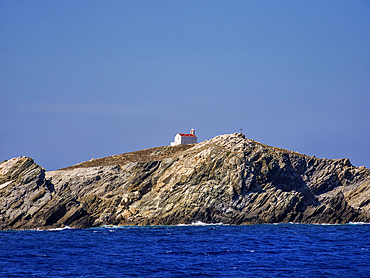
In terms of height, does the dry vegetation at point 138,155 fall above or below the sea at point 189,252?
above

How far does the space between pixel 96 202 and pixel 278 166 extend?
36.8 metres

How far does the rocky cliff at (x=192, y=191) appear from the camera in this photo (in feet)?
267

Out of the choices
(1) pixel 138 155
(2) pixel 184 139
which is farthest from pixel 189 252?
(2) pixel 184 139

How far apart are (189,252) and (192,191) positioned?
2956cm

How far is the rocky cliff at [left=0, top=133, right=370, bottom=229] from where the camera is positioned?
81.3 m

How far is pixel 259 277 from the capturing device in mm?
42281

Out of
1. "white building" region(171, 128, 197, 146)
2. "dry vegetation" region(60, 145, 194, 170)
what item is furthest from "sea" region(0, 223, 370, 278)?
"white building" region(171, 128, 197, 146)

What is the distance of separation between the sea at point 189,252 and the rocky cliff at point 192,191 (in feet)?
15.1

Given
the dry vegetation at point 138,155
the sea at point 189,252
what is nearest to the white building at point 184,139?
the dry vegetation at point 138,155

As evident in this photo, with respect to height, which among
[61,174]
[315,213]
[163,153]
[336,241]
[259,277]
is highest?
[163,153]

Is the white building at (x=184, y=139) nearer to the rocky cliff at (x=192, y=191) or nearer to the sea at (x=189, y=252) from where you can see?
the rocky cliff at (x=192, y=191)

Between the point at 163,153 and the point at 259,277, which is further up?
the point at 163,153

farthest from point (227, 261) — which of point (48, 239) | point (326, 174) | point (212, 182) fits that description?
point (326, 174)

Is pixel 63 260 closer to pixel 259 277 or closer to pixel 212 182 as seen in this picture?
pixel 259 277
